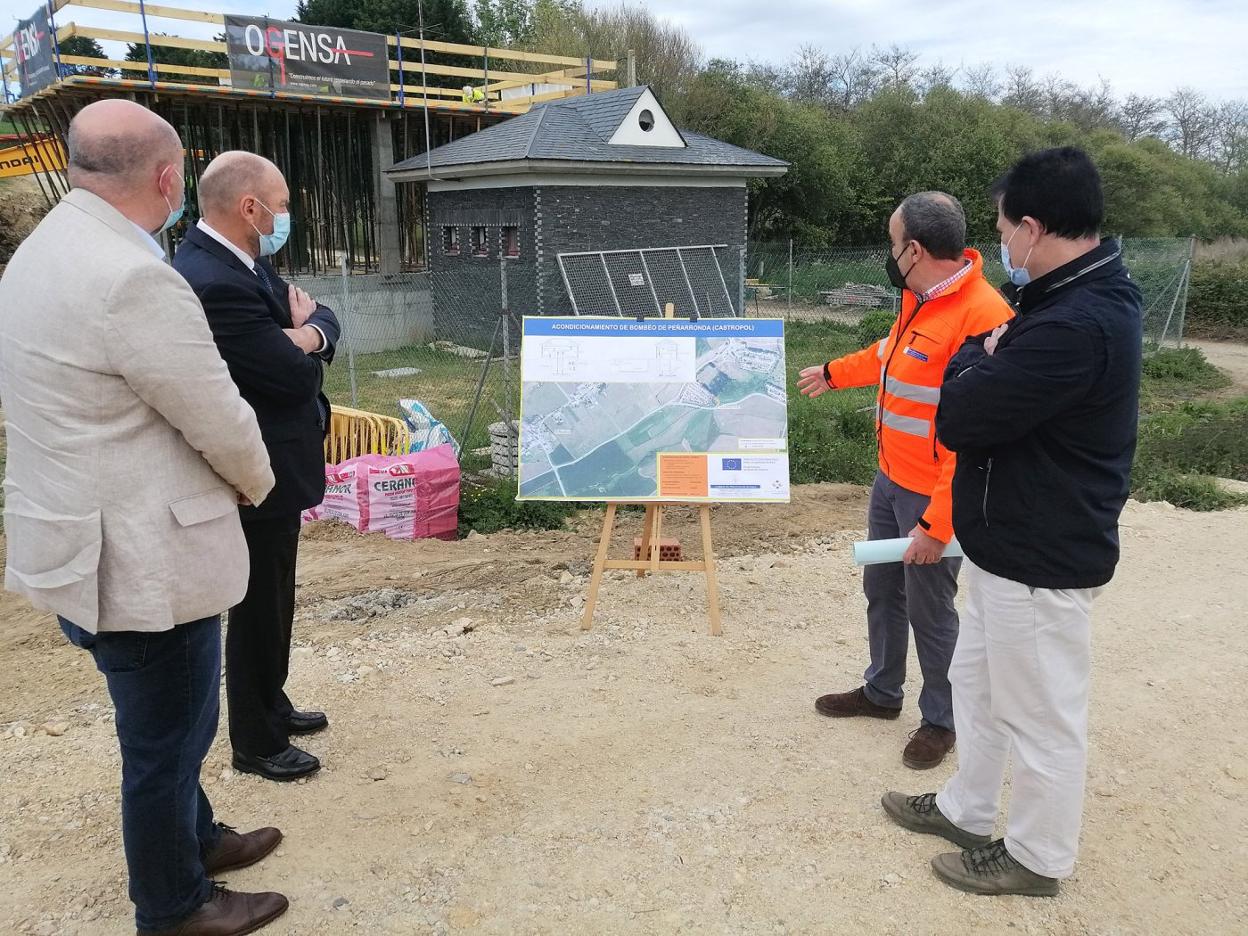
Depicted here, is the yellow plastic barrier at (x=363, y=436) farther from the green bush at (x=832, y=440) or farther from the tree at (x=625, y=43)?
the tree at (x=625, y=43)

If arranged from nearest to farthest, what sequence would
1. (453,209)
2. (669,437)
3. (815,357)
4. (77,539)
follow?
(77,539) < (669,437) < (815,357) < (453,209)

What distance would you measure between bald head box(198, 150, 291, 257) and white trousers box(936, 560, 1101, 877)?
260 cm

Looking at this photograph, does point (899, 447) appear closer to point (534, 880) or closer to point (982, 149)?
point (534, 880)

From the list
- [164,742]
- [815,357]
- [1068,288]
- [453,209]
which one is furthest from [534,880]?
[453,209]

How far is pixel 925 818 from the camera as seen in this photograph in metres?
3.23

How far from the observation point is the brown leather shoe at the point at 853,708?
160 inches

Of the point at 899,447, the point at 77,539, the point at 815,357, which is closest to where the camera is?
the point at 77,539

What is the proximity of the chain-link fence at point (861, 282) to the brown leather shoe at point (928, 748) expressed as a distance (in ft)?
47.1

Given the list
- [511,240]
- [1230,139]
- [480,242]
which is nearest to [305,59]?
[480,242]

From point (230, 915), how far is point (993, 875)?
233 centimetres

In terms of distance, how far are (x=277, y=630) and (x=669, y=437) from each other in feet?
7.91

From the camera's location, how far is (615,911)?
2.86m

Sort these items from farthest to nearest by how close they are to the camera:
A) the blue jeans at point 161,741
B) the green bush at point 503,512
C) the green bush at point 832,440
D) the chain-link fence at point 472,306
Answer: the chain-link fence at point 472,306
the green bush at point 832,440
the green bush at point 503,512
the blue jeans at point 161,741

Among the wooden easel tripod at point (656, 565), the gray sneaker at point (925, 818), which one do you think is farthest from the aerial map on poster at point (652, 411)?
the gray sneaker at point (925, 818)
